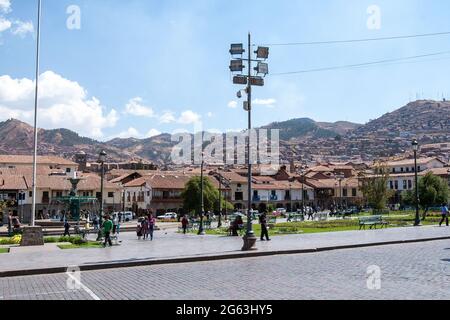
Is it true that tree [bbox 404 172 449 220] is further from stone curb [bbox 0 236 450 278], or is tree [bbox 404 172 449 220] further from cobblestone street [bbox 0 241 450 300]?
cobblestone street [bbox 0 241 450 300]

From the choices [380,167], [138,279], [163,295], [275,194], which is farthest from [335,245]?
[275,194]

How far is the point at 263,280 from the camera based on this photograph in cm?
1123

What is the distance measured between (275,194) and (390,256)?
7586 cm

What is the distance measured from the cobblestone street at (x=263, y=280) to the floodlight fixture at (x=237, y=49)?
24.3 feet

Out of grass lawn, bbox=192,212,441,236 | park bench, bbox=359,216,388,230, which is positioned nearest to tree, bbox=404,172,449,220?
grass lawn, bbox=192,212,441,236

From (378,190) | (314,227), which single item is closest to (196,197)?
(378,190)

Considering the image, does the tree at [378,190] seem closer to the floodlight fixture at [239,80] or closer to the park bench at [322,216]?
the park bench at [322,216]

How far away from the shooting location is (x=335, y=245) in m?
19.0

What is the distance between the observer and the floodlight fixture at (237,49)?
17.9 m

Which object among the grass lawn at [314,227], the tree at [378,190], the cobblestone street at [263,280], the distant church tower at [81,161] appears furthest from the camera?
the distant church tower at [81,161]

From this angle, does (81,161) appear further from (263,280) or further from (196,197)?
(263,280)

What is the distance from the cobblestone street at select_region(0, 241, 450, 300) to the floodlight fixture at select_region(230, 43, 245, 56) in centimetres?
740

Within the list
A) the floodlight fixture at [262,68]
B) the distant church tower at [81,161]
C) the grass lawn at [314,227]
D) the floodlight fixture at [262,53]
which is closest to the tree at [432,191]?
the grass lawn at [314,227]
